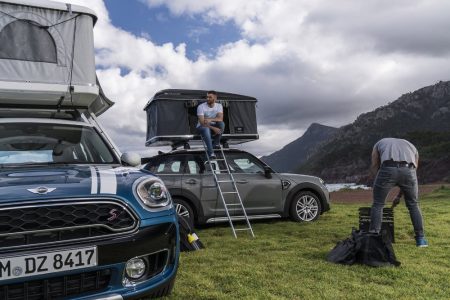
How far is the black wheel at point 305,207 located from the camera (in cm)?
828

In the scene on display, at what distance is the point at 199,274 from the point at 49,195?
211cm

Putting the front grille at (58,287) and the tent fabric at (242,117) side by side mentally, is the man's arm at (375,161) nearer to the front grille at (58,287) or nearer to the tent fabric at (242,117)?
the tent fabric at (242,117)

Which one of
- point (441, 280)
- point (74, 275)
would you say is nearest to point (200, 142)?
point (441, 280)

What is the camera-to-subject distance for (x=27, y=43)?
5227mm

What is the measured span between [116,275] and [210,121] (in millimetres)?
5381

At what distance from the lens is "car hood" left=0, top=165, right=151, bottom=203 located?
2809 mm

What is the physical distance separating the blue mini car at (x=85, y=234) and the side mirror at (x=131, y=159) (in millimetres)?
498

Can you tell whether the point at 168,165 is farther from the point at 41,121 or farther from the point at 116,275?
the point at 116,275

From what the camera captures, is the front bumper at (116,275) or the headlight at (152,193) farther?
the headlight at (152,193)

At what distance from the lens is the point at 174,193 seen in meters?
7.40

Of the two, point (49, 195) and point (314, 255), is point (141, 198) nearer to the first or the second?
point (49, 195)

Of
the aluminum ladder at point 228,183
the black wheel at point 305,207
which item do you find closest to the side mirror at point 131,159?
the aluminum ladder at point 228,183

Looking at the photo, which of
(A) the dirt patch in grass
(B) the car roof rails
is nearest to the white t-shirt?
(B) the car roof rails

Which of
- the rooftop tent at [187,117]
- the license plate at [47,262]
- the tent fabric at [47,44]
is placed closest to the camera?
the license plate at [47,262]
